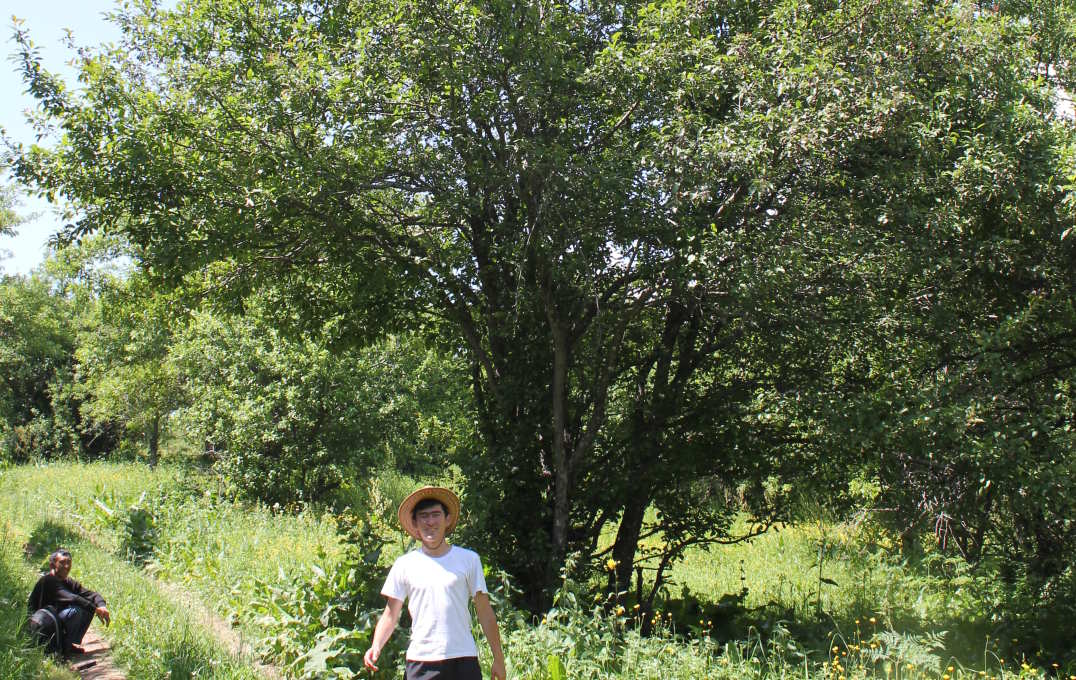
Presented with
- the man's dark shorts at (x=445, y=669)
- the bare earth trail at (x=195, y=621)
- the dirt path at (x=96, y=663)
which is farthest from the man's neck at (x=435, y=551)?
the dirt path at (x=96, y=663)

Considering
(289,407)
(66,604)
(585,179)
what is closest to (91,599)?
(66,604)

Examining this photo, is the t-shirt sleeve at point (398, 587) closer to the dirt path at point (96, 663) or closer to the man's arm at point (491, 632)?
the man's arm at point (491, 632)

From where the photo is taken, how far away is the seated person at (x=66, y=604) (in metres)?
7.23

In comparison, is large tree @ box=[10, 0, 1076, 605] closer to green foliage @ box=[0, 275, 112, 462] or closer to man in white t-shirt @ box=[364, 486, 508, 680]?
man in white t-shirt @ box=[364, 486, 508, 680]

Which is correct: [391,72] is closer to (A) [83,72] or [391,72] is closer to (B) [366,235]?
(B) [366,235]

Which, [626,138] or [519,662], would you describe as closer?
[519,662]

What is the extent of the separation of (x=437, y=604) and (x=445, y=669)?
12.1 inches

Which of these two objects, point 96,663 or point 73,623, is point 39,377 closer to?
point 73,623

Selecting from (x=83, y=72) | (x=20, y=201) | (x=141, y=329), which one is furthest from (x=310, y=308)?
(x=20, y=201)

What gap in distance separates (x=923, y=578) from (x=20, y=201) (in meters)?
31.8

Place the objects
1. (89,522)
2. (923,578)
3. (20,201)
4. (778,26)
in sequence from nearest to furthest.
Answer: (778,26), (923,578), (89,522), (20,201)

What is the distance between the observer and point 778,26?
7.46 meters

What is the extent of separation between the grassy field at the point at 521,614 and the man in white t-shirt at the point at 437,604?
1705 mm

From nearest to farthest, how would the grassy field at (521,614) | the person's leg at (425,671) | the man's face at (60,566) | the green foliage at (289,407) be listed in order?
1. the person's leg at (425,671)
2. the grassy field at (521,614)
3. the man's face at (60,566)
4. the green foliage at (289,407)
